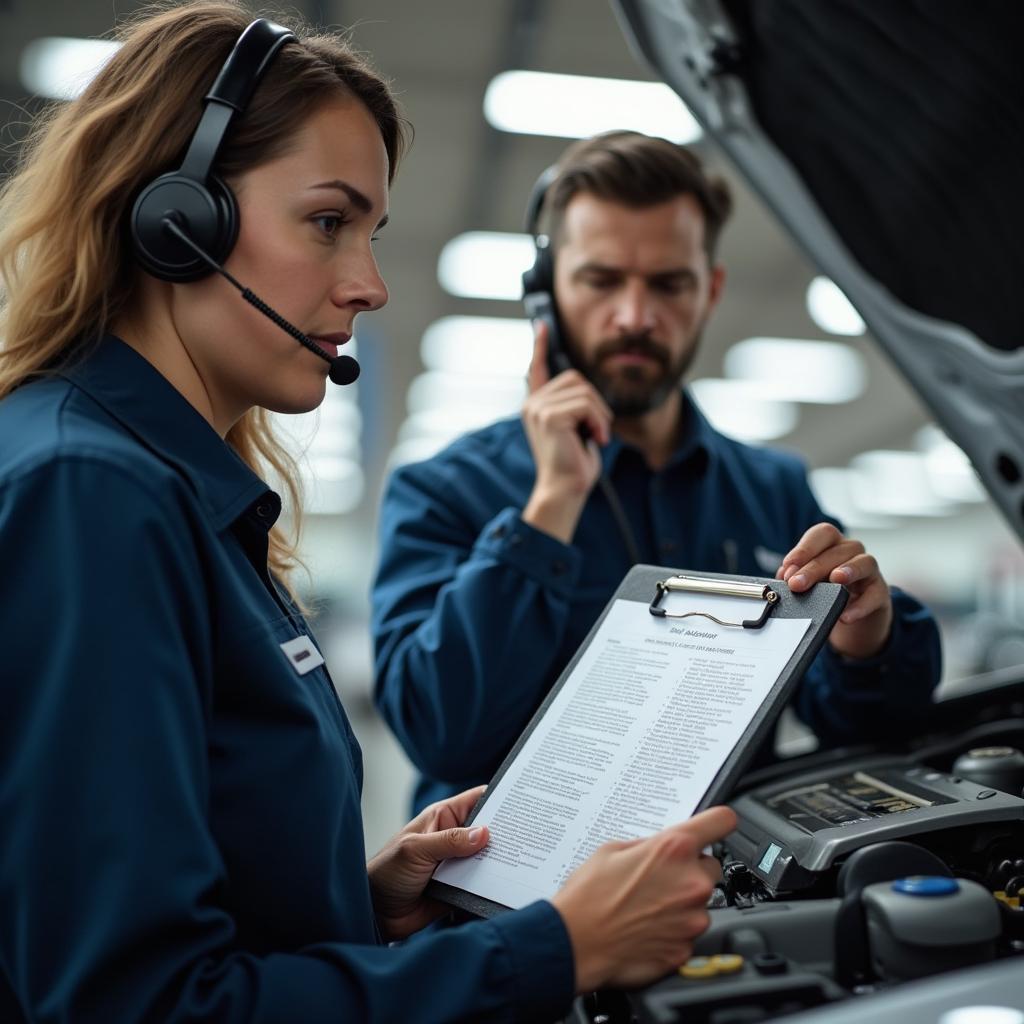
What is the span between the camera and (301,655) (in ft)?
2.97

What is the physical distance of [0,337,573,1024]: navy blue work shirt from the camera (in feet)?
2.23

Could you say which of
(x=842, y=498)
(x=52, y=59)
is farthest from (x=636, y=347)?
(x=842, y=498)

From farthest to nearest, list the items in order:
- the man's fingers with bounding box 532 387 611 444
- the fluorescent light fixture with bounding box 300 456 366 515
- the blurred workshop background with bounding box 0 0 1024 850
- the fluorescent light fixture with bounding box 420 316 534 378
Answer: the fluorescent light fixture with bounding box 300 456 366 515 < the fluorescent light fixture with bounding box 420 316 534 378 < the blurred workshop background with bounding box 0 0 1024 850 < the man's fingers with bounding box 532 387 611 444

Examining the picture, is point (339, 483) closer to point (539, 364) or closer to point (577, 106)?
point (577, 106)

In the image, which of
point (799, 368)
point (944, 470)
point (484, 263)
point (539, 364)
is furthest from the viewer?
point (944, 470)

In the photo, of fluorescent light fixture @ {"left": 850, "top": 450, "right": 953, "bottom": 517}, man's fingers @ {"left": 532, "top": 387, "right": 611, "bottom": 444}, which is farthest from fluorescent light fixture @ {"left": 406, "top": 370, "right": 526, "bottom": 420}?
man's fingers @ {"left": 532, "top": 387, "right": 611, "bottom": 444}

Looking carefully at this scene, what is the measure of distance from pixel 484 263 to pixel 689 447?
417 centimetres

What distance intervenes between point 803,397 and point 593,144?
24.5 ft

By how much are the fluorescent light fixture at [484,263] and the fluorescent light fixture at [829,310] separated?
1.63m

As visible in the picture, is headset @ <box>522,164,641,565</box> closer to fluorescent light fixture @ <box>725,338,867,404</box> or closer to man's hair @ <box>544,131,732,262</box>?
man's hair @ <box>544,131,732,262</box>

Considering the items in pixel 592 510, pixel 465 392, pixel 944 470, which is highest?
pixel 592 510

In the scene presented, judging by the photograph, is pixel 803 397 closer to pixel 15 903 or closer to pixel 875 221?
pixel 875 221

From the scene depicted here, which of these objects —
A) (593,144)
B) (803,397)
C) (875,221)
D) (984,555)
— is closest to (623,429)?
(593,144)

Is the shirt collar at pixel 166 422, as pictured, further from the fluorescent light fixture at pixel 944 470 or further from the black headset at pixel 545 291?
the fluorescent light fixture at pixel 944 470
